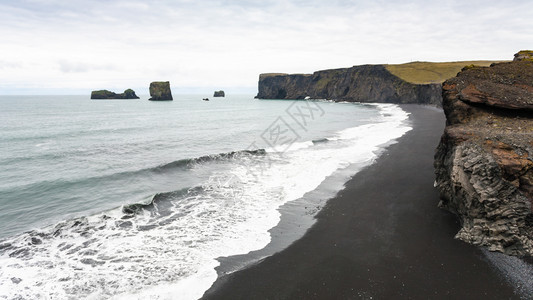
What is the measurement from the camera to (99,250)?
9.98 meters

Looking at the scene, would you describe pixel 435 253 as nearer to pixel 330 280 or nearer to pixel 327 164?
pixel 330 280

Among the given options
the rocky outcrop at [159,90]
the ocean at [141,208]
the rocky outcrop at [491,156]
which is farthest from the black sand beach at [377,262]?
the rocky outcrop at [159,90]

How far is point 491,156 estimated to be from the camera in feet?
29.2

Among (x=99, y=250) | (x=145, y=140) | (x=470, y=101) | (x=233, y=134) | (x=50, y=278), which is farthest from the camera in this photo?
(x=233, y=134)

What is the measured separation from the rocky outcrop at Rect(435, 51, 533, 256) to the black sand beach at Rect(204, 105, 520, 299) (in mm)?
913

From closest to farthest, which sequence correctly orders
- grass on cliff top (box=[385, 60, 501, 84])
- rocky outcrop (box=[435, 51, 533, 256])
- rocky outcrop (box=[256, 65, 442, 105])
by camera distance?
rocky outcrop (box=[435, 51, 533, 256]) < rocky outcrop (box=[256, 65, 442, 105]) < grass on cliff top (box=[385, 60, 501, 84])

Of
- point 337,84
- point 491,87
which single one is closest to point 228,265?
point 491,87

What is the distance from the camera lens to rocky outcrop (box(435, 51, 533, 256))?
8.29m

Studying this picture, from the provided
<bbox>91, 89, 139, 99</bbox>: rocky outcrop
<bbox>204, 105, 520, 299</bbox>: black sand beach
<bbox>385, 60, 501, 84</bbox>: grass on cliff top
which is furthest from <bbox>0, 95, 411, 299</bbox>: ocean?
<bbox>91, 89, 139, 99</bbox>: rocky outcrop

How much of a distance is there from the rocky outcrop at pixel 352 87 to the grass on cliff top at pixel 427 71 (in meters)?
4.11

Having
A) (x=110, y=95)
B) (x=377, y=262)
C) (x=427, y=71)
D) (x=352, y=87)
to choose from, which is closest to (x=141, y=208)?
(x=377, y=262)

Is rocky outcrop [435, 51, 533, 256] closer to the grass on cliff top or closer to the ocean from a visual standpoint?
the ocean

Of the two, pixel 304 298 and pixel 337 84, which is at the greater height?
pixel 337 84

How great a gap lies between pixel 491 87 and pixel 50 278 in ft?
57.9
